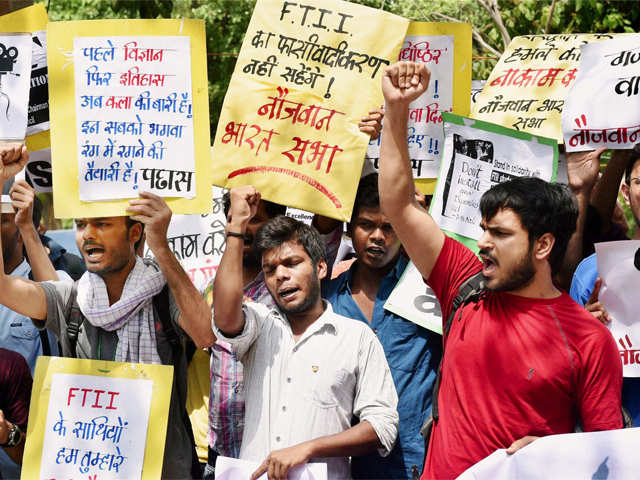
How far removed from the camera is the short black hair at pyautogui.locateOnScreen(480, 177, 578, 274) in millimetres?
3383

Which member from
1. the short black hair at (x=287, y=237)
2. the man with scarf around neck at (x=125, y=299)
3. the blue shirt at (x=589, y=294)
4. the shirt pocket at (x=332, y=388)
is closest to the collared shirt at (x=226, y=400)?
the man with scarf around neck at (x=125, y=299)

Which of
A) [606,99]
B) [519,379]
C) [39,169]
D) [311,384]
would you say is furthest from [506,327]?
[39,169]

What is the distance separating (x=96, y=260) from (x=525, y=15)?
6855 mm

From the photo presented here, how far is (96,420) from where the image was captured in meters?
3.88

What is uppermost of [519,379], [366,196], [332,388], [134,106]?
[134,106]

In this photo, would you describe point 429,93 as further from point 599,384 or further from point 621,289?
point 599,384

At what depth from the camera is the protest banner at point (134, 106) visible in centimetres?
399

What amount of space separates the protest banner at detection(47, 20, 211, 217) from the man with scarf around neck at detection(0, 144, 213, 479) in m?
0.18

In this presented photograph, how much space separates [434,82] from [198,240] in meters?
1.67

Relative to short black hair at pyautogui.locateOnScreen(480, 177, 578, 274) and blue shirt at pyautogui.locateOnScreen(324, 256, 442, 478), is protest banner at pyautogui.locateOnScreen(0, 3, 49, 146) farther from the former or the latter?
short black hair at pyautogui.locateOnScreen(480, 177, 578, 274)

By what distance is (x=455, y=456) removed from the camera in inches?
131

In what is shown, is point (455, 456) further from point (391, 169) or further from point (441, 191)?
point (441, 191)

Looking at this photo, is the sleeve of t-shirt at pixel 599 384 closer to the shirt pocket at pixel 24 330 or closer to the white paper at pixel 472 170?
the white paper at pixel 472 170

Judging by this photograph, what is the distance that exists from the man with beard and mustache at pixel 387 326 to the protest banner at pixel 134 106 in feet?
2.87
